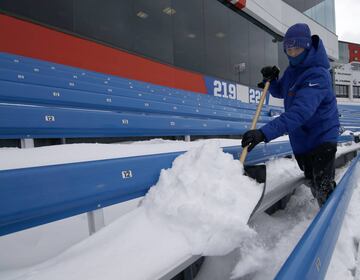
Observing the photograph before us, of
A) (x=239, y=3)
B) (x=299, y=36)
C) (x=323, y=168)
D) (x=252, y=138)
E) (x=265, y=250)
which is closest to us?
(x=265, y=250)

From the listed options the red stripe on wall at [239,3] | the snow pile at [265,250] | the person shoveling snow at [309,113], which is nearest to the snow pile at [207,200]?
the snow pile at [265,250]

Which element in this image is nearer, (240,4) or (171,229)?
(171,229)

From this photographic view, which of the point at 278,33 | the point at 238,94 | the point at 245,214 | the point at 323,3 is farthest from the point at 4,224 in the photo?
the point at 323,3

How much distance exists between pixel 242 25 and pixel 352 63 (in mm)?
16370

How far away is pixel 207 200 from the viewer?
852 mm

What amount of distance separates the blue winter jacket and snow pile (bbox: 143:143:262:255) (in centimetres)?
41

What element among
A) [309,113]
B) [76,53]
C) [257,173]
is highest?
[76,53]

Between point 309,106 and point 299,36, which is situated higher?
point 299,36

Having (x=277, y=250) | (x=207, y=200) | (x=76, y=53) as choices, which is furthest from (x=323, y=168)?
(x=76, y=53)

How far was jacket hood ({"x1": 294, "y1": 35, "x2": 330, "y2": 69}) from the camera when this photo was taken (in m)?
1.50

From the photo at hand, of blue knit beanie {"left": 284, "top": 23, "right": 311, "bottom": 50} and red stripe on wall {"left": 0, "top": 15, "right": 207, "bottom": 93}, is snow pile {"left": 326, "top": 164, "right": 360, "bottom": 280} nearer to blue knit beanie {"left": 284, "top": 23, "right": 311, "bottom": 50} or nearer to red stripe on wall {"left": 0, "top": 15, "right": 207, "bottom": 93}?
blue knit beanie {"left": 284, "top": 23, "right": 311, "bottom": 50}

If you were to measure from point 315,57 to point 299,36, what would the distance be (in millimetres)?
152

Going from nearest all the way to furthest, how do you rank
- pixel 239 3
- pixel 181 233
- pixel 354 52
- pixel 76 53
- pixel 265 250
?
pixel 181 233 < pixel 265 250 < pixel 76 53 < pixel 239 3 < pixel 354 52

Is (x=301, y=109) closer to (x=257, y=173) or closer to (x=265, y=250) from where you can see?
(x=257, y=173)
